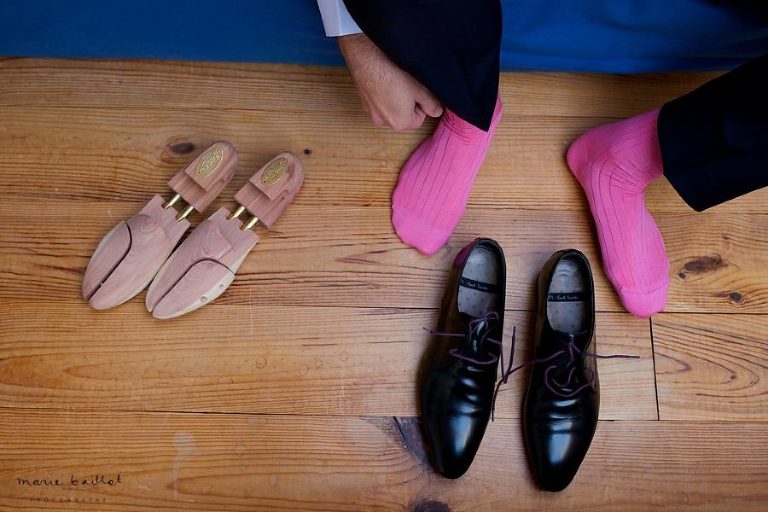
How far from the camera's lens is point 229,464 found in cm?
93

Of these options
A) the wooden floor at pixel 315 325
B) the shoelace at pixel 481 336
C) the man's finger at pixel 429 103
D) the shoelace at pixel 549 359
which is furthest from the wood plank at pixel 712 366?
the man's finger at pixel 429 103

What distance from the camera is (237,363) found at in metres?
0.96

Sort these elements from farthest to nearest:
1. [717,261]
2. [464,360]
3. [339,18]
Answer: [717,261], [464,360], [339,18]

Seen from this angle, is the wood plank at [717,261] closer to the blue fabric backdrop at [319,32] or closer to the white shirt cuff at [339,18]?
the blue fabric backdrop at [319,32]

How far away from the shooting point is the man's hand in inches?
28.5

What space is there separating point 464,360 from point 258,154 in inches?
19.2

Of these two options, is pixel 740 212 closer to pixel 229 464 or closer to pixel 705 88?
pixel 705 88

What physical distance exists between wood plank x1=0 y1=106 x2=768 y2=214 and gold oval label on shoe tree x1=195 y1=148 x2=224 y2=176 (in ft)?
0.23

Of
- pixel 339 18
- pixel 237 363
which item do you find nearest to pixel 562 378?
pixel 237 363

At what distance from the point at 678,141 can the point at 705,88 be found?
0.25 ft

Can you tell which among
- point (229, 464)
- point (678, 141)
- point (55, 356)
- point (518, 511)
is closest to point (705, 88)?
point (678, 141)

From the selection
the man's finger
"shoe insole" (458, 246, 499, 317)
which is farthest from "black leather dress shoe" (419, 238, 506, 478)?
the man's finger

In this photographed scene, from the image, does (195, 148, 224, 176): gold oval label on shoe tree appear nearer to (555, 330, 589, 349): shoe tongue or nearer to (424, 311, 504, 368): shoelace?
(424, 311, 504, 368): shoelace

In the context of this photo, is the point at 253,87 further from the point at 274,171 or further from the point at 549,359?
the point at 549,359
